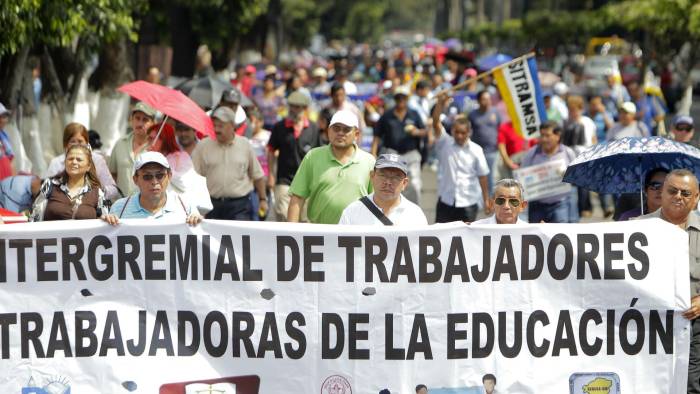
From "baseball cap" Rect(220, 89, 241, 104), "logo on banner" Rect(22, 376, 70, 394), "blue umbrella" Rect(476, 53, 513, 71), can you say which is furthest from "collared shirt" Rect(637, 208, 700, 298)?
"blue umbrella" Rect(476, 53, 513, 71)

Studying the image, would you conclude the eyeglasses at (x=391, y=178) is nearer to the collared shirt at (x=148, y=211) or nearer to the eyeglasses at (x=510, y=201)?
the eyeglasses at (x=510, y=201)

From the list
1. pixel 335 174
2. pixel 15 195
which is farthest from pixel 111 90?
pixel 335 174

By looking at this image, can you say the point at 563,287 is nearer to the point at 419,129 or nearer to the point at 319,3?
the point at 419,129

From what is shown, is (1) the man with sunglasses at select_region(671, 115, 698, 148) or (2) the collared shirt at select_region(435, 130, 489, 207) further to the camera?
(1) the man with sunglasses at select_region(671, 115, 698, 148)

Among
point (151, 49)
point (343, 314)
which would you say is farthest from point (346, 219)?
point (151, 49)

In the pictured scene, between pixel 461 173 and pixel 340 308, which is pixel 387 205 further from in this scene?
pixel 461 173

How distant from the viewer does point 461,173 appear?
38.2 feet

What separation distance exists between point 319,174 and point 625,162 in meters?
1.94

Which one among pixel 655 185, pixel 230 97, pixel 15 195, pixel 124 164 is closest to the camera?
pixel 655 185

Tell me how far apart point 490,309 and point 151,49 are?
1767 cm

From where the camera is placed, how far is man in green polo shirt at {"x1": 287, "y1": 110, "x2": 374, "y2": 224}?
8.90 metres

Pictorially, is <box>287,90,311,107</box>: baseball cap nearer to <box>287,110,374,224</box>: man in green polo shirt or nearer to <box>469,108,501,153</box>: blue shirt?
<box>287,110,374,224</box>: man in green polo shirt

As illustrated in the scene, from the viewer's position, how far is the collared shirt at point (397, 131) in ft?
46.1

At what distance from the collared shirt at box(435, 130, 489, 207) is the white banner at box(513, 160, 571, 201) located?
34cm
